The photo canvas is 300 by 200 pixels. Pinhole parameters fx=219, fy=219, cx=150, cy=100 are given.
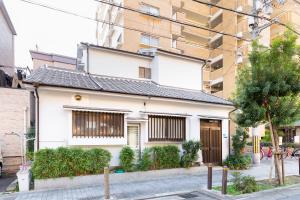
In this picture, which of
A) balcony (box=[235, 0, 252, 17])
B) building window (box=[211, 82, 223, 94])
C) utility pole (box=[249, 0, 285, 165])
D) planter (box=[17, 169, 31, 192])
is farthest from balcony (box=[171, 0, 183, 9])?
planter (box=[17, 169, 31, 192])

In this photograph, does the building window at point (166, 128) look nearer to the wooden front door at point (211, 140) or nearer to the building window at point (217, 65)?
the wooden front door at point (211, 140)

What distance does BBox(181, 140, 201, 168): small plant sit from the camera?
10664 millimetres

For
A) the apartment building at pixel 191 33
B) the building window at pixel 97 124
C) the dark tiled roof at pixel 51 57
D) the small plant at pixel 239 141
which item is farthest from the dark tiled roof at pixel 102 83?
the dark tiled roof at pixel 51 57

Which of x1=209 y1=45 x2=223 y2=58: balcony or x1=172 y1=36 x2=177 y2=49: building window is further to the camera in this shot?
x1=209 y1=45 x2=223 y2=58: balcony

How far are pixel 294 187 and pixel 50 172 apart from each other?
9.33 m

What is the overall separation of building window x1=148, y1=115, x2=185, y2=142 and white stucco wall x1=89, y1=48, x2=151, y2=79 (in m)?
3.60

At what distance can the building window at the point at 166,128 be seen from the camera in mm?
10617

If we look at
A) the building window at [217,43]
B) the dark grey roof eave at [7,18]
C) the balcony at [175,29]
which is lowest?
the dark grey roof eave at [7,18]

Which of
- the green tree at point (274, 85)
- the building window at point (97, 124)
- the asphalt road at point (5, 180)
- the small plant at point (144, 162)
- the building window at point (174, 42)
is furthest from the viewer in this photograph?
the building window at point (174, 42)

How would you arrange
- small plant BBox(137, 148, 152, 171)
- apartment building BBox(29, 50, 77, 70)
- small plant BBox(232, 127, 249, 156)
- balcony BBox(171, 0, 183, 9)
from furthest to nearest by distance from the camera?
balcony BBox(171, 0, 183, 9)
apartment building BBox(29, 50, 77, 70)
small plant BBox(232, 127, 249, 156)
small plant BBox(137, 148, 152, 171)

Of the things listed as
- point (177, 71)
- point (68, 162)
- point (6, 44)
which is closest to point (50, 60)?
point (6, 44)

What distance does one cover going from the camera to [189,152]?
35.2 ft

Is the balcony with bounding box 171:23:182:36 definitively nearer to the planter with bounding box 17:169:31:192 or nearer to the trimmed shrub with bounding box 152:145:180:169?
the trimmed shrub with bounding box 152:145:180:169

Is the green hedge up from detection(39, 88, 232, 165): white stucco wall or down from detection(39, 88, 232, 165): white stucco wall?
down
